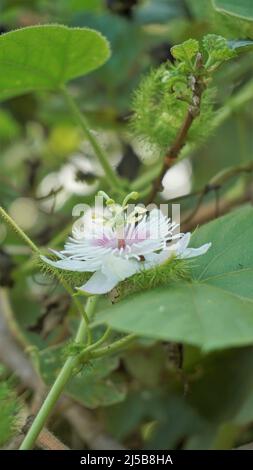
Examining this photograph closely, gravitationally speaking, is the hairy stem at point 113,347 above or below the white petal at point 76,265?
below

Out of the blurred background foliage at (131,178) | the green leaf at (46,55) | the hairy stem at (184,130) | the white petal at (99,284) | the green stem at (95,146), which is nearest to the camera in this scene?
the white petal at (99,284)

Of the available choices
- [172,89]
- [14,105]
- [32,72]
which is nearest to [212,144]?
[14,105]

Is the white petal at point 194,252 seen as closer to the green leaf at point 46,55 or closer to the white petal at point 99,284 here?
the white petal at point 99,284

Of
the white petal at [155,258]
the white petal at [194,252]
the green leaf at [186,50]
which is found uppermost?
the green leaf at [186,50]

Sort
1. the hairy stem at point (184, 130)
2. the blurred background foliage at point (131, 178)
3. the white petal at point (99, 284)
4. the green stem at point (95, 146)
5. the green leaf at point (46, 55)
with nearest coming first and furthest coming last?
the white petal at point (99, 284), the hairy stem at point (184, 130), the green leaf at point (46, 55), the green stem at point (95, 146), the blurred background foliage at point (131, 178)

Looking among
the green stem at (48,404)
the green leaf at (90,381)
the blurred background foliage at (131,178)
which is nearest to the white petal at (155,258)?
the green stem at (48,404)

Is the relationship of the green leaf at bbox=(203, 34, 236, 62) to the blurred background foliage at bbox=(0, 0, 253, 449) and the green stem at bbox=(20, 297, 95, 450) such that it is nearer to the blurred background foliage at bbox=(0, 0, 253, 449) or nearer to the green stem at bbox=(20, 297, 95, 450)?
the blurred background foliage at bbox=(0, 0, 253, 449)
